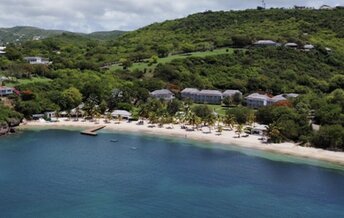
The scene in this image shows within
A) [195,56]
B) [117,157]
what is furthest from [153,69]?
[117,157]

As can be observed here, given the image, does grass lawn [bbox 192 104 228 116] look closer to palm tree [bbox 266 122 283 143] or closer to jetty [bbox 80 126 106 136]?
palm tree [bbox 266 122 283 143]

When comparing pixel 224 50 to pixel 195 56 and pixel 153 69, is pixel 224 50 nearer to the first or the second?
pixel 195 56

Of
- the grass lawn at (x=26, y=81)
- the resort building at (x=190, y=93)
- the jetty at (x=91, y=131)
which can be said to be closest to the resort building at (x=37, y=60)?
the grass lawn at (x=26, y=81)

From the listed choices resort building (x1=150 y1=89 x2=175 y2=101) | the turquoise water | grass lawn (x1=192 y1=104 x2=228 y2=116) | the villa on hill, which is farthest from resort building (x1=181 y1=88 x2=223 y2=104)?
the turquoise water

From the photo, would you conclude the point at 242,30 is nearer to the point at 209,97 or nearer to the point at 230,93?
the point at 230,93

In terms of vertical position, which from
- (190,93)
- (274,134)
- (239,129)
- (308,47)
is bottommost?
(274,134)

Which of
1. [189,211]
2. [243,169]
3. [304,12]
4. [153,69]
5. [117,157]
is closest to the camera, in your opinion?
[189,211]

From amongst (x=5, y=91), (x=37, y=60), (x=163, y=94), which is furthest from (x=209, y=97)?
(x=37, y=60)
